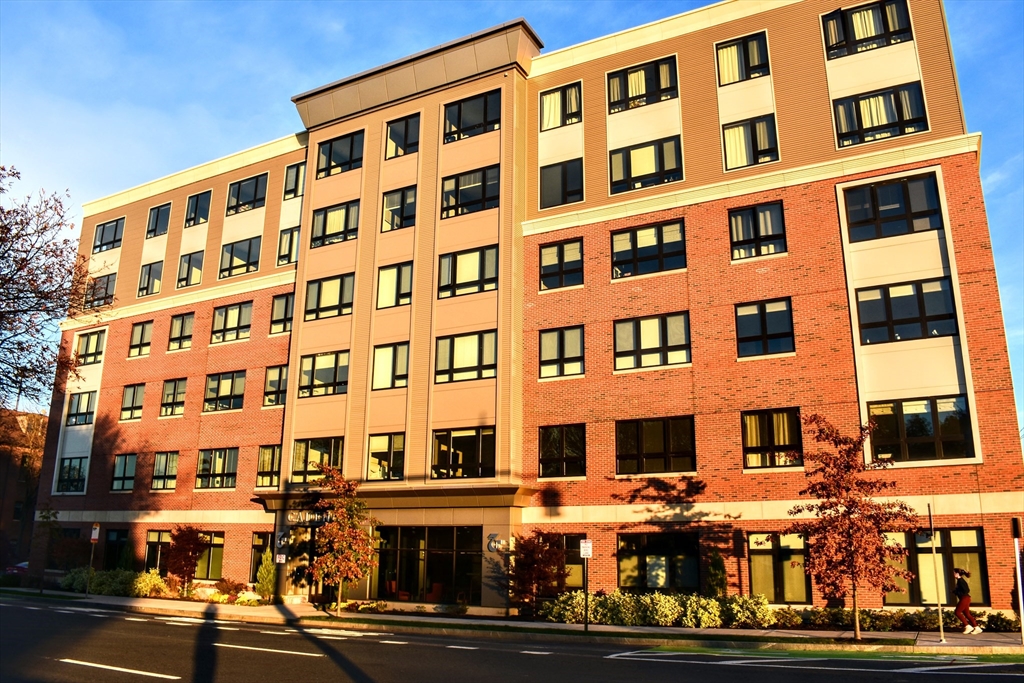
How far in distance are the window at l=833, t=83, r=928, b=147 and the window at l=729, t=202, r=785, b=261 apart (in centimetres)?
342

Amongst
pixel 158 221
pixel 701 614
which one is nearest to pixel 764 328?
pixel 701 614

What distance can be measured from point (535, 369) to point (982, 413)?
15797mm

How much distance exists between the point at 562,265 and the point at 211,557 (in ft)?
74.4

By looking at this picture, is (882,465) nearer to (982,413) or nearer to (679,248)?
(982,413)

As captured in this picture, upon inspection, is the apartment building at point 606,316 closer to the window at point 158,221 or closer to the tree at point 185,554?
the tree at point 185,554

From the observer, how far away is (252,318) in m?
41.4

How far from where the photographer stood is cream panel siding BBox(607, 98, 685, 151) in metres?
32.2

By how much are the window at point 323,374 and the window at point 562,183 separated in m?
11.7

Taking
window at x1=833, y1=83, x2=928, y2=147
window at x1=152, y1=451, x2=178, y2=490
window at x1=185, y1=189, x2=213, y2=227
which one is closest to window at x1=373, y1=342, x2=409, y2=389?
window at x1=152, y1=451, x2=178, y2=490

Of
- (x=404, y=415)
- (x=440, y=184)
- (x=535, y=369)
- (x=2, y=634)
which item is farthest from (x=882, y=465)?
(x=2, y=634)

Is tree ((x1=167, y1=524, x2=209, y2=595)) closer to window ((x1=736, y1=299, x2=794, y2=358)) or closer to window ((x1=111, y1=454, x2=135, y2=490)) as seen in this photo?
window ((x1=111, y1=454, x2=135, y2=490))

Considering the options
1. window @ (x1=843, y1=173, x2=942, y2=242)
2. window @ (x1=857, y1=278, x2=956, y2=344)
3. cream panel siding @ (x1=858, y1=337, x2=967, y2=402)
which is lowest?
cream panel siding @ (x1=858, y1=337, x2=967, y2=402)

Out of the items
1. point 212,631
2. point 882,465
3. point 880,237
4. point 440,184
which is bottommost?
point 212,631

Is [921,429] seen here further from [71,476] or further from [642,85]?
[71,476]
